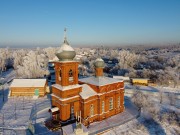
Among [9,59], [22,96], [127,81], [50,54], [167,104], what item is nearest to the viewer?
[167,104]

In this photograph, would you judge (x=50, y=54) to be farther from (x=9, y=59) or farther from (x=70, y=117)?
(x=70, y=117)

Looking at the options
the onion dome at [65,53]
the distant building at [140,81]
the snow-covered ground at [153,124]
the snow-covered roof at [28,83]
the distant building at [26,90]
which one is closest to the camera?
the snow-covered ground at [153,124]

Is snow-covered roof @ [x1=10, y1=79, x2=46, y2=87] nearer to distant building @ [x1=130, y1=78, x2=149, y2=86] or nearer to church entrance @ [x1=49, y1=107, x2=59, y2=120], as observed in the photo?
church entrance @ [x1=49, y1=107, x2=59, y2=120]

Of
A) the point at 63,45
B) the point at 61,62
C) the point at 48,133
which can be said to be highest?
the point at 63,45

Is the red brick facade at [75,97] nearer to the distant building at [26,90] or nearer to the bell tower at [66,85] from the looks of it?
the bell tower at [66,85]

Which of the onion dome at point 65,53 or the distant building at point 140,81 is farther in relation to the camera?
the distant building at point 140,81

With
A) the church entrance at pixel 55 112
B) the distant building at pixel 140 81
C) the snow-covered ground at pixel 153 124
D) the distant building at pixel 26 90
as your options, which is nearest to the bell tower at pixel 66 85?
the church entrance at pixel 55 112

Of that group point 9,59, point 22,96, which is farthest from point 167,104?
point 9,59

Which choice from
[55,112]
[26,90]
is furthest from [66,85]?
[26,90]

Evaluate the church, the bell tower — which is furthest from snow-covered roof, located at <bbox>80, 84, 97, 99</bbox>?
the bell tower
